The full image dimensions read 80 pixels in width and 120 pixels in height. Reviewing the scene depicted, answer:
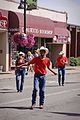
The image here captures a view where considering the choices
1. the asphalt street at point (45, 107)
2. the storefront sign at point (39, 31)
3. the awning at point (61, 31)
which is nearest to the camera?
the asphalt street at point (45, 107)

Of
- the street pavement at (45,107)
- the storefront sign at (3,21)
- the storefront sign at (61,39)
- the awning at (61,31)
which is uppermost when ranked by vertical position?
the storefront sign at (3,21)

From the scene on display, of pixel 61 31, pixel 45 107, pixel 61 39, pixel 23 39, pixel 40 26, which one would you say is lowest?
pixel 45 107

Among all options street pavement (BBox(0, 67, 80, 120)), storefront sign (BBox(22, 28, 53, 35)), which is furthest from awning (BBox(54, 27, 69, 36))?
street pavement (BBox(0, 67, 80, 120))

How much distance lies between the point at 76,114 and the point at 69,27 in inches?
1220

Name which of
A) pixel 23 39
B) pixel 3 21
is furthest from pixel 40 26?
pixel 23 39

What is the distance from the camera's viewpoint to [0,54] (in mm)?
31781

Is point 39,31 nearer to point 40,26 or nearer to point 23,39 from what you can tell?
point 40,26

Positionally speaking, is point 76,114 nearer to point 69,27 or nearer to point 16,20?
point 16,20

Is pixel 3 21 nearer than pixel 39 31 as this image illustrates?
Yes

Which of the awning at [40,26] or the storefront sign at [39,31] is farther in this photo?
the awning at [40,26]

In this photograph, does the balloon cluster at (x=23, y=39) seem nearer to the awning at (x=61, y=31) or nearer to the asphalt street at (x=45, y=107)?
the awning at (x=61, y=31)

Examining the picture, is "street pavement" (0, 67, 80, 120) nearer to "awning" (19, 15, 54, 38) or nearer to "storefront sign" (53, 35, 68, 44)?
"awning" (19, 15, 54, 38)

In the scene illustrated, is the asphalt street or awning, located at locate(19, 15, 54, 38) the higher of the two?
awning, located at locate(19, 15, 54, 38)

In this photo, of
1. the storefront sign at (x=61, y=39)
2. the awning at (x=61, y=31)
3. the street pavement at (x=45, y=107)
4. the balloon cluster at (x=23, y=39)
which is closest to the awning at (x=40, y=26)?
the awning at (x=61, y=31)
